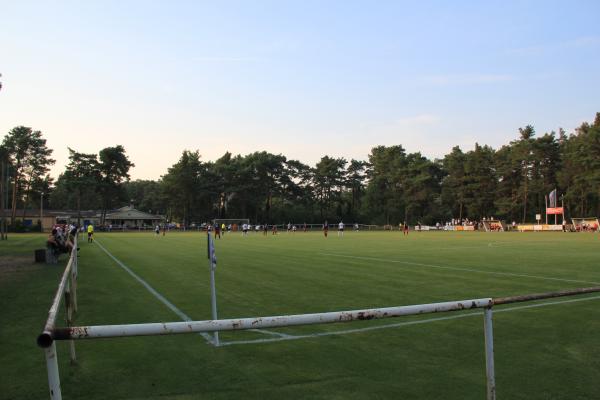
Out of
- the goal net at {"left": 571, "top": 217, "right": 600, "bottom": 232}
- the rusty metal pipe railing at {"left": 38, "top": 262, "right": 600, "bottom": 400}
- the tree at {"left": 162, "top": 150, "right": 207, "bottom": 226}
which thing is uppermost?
the tree at {"left": 162, "top": 150, "right": 207, "bottom": 226}

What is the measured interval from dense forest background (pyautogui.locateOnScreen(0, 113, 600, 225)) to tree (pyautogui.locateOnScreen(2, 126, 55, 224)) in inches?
6.9

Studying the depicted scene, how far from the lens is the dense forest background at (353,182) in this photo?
89.6m

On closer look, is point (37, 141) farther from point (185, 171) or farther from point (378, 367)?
point (378, 367)

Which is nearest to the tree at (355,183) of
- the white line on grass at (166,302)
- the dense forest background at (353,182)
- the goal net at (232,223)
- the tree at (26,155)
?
the dense forest background at (353,182)

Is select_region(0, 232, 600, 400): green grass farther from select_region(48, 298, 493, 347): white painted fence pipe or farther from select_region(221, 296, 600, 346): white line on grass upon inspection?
select_region(48, 298, 493, 347): white painted fence pipe

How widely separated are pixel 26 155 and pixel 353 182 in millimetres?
69637

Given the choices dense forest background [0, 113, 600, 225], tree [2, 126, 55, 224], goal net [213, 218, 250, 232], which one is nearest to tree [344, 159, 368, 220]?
dense forest background [0, 113, 600, 225]

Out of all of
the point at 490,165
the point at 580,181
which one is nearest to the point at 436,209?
the point at 490,165

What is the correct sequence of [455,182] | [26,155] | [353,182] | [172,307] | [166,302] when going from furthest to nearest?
[353,182] < [455,182] < [26,155] < [166,302] < [172,307]

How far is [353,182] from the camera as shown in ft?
384

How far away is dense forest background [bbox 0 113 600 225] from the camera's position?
8956cm

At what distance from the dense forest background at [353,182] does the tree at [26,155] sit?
175mm

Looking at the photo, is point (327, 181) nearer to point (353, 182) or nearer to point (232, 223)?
point (353, 182)

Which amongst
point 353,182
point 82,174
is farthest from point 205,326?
point 353,182
